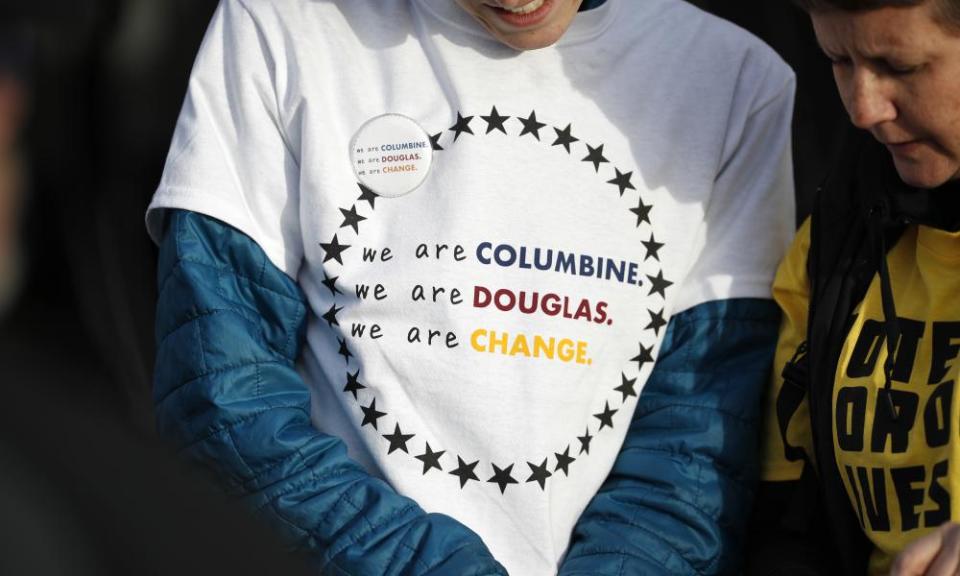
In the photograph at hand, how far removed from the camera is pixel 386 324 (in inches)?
83.5

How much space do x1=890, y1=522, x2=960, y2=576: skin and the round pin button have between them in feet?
2.67

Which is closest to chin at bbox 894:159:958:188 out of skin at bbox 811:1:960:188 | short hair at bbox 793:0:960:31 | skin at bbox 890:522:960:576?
skin at bbox 811:1:960:188

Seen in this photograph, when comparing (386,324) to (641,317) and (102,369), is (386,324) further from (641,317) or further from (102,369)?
(102,369)

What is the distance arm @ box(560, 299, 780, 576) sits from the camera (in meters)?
2.13

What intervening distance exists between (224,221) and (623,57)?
0.62 m

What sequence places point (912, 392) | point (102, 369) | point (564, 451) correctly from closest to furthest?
point (102, 369) < point (912, 392) < point (564, 451)

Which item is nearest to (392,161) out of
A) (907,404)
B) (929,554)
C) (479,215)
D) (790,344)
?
(479,215)

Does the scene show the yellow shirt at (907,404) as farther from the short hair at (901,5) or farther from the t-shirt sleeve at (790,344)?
the short hair at (901,5)

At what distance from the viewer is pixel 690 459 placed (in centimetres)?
220

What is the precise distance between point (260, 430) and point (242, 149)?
1.28ft

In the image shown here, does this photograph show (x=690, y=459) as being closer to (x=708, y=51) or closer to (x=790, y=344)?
(x=790, y=344)

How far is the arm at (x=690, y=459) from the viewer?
2.13 meters

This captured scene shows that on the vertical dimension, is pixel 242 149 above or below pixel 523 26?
below

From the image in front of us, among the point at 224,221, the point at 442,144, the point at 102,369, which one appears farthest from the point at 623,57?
the point at 102,369
